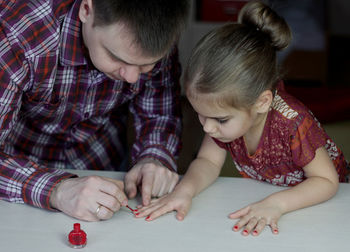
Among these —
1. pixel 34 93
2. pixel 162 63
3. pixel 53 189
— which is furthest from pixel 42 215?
pixel 162 63

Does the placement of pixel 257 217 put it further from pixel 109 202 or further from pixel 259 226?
pixel 109 202

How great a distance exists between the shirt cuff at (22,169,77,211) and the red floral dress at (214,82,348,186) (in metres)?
0.44

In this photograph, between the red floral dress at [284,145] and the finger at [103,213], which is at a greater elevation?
the red floral dress at [284,145]

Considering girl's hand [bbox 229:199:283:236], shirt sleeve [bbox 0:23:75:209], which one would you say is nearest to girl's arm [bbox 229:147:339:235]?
girl's hand [bbox 229:199:283:236]

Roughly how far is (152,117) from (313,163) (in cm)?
55

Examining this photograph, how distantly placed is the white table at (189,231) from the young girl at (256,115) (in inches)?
1.2

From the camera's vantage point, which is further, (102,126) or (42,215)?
(102,126)

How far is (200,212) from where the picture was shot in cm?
108

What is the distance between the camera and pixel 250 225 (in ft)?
3.31

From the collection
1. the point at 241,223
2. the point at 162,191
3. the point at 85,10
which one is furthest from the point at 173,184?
the point at 85,10

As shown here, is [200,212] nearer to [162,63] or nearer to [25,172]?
[25,172]

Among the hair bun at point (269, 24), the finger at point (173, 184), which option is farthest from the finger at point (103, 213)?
the hair bun at point (269, 24)

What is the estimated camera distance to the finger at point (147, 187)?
3.72 feet

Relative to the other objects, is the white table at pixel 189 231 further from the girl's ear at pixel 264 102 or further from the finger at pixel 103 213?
the girl's ear at pixel 264 102
